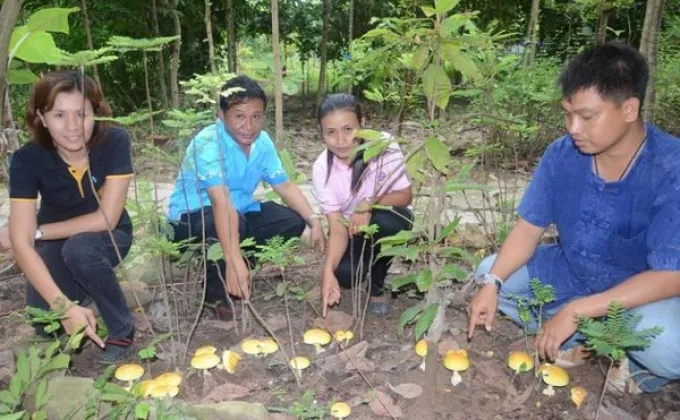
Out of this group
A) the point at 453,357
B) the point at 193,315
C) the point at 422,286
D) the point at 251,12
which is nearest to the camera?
the point at 422,286

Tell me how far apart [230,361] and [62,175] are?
1.12 m

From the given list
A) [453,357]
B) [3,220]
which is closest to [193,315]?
[453,357]

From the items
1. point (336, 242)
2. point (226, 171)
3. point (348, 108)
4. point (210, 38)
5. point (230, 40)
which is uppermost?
point (230, 40)

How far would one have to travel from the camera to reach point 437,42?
178 centimetres

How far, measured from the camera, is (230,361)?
234 cm

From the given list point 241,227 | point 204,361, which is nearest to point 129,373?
point 204,361

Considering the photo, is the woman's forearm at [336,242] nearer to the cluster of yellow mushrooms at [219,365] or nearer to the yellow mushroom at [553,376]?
the cluster of yellow mushrooms at [219,365]

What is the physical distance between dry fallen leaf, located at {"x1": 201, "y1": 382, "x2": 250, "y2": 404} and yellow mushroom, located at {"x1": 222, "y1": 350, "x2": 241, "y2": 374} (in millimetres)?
72

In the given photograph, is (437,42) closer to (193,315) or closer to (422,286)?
(422,286)

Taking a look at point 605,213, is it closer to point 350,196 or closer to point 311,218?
point 350,196

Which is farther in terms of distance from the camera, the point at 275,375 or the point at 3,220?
the point at 3,220

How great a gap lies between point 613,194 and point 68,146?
7.33ft

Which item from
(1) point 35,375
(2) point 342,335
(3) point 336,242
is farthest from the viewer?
(3) point 336,242

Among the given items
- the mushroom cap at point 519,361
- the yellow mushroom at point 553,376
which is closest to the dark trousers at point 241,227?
the mushroom cap at point 519,361
